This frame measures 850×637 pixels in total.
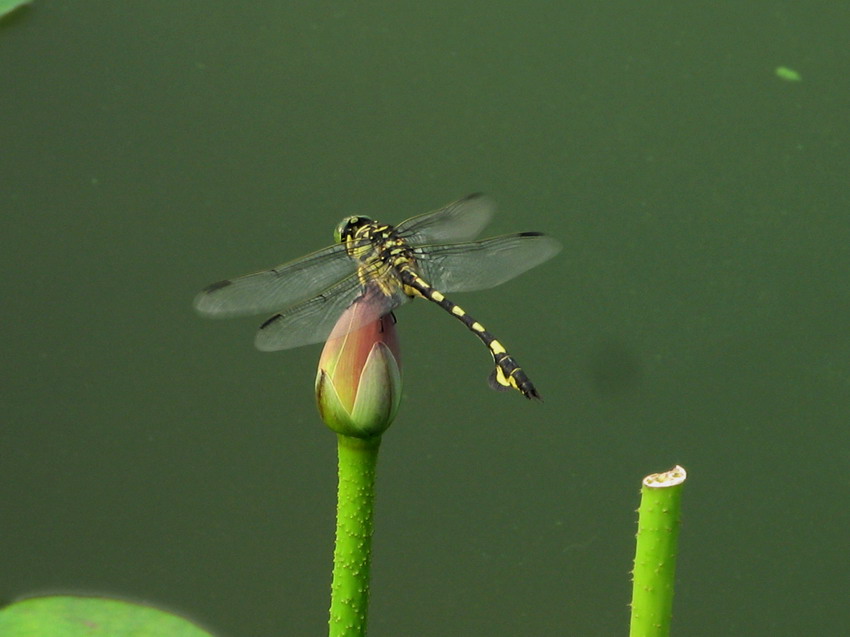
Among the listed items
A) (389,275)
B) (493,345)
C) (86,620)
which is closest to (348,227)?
(389,275)

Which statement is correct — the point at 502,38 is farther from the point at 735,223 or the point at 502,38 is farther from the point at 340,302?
the point at 340,302

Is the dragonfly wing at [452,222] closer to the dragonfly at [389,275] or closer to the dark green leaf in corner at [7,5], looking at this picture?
the dragonfly at [389,275]

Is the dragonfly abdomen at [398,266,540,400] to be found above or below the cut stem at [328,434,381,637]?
above

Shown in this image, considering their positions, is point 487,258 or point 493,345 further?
point 487,258

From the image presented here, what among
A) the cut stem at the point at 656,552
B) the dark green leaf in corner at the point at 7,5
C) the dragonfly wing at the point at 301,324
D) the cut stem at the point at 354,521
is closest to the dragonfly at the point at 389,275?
the dragonfly wing at the point at 301,324

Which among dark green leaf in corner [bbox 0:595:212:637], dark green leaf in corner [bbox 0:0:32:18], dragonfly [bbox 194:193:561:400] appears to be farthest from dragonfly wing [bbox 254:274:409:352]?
dark green leaf in corner [bbox 0:0:32:18]

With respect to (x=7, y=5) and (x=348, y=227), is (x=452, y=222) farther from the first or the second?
(x=7, y=5)

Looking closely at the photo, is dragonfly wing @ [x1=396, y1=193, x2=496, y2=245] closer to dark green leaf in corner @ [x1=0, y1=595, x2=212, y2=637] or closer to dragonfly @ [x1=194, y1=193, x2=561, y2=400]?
dragonfly @ [x1=194, y1=193, x2=561, y2=400]
